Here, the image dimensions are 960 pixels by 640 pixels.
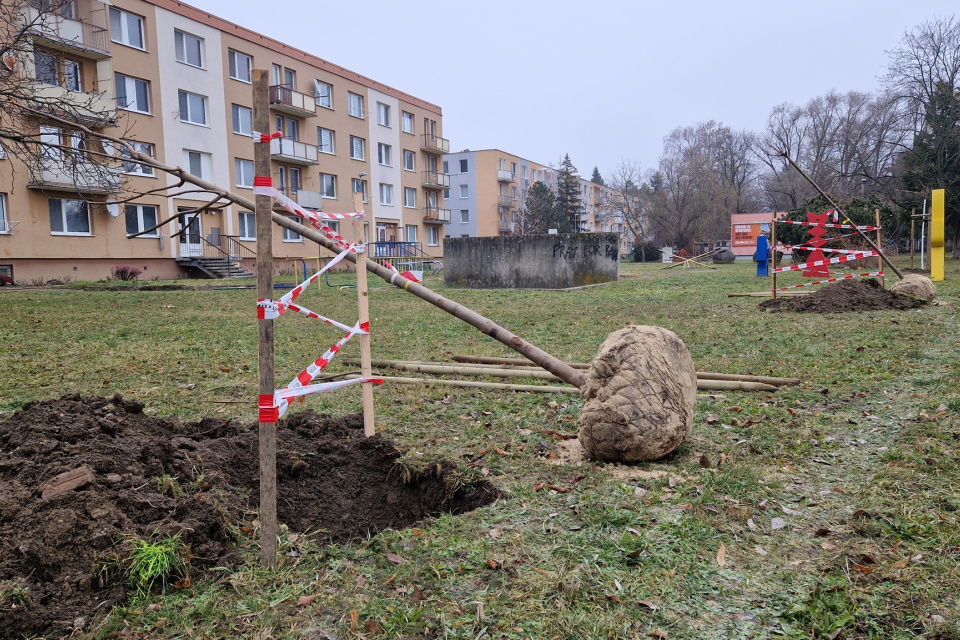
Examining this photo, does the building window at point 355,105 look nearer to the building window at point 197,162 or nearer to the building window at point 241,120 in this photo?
the building window at point 241,120

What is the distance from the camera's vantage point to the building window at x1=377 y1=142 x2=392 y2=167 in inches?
1764

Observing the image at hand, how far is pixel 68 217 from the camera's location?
2597 cm

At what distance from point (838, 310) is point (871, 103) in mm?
53304

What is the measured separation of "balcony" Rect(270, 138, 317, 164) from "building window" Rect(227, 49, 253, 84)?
379cm

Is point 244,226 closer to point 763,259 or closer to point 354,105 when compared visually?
point 354,105

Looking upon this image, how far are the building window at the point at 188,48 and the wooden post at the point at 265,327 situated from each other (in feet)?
107

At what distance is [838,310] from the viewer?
1085 cm

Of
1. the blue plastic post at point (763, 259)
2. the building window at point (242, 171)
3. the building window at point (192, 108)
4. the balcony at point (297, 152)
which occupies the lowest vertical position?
the blue plastic post at point (763, 259)

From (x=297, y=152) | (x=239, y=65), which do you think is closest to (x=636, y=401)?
(x=239, y=65)

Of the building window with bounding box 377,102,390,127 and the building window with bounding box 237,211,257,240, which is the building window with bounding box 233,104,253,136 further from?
the building window with bounding box 377,102,390,127

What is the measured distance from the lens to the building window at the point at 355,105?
41.6 meters

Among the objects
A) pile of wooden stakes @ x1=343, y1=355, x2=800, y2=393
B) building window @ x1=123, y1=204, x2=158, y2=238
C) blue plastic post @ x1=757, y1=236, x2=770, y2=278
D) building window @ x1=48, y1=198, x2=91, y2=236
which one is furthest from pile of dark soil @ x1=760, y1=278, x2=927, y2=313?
building window @ x1=123, y1=204, x2=158, y2=238

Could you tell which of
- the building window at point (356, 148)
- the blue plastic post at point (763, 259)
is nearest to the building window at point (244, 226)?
the building window at point (356, 148)

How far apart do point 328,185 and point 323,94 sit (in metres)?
5.73
